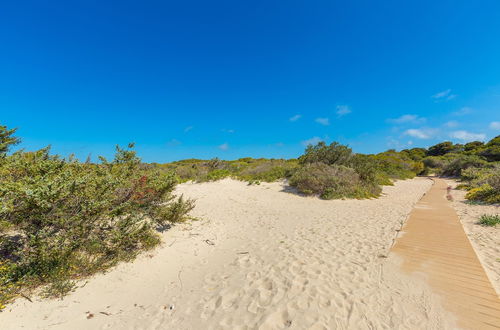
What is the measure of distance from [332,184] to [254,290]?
34.1 ft

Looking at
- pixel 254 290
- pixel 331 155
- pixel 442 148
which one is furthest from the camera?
pixel 442 148

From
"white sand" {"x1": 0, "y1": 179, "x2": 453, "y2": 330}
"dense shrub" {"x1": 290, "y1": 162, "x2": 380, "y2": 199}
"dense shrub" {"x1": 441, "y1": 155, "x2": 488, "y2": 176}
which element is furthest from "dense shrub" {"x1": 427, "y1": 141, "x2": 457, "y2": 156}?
"white sand" {"x1": 0, "y1": 179, "x2": 453, "y2": 330}

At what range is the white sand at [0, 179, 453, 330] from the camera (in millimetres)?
→ 2826

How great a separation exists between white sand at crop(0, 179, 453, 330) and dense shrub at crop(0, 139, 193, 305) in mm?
413

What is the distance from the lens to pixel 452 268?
3885 mm

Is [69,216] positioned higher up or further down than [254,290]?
higher up

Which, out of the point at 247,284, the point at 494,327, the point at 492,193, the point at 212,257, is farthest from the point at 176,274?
the point at 492,193

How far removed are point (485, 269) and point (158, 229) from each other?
768cm

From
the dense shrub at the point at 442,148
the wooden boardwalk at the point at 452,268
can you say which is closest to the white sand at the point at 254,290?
the wooden boardwalk at the point at 452,268

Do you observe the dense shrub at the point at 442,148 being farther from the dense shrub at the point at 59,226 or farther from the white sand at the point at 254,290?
the dense shrub at the point at 59,226

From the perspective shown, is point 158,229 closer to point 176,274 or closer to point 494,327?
point 176,274

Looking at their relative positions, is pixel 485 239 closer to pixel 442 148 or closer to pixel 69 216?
pixel 69 216


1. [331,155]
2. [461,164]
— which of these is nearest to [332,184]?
[331,155]

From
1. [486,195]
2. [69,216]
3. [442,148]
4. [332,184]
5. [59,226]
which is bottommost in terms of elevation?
[486,195]
